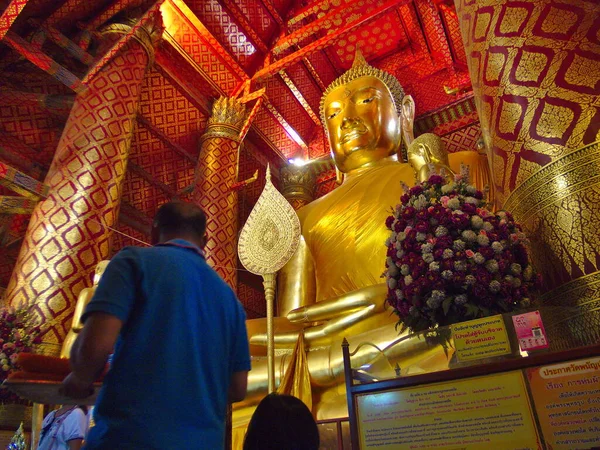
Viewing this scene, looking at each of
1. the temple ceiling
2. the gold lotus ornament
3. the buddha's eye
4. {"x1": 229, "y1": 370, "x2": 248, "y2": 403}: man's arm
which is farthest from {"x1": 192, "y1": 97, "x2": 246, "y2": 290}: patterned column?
{"x1": 229, "y1": 370, "x2": 248, "y2": 403}: man's arm

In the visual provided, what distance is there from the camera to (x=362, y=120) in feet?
13.7

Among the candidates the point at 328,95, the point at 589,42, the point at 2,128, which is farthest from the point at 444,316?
the point at 2,128

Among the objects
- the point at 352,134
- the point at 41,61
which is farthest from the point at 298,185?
the point at 41,61

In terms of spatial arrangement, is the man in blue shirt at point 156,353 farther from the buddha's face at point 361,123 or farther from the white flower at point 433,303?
the buddha's face at point 361,123

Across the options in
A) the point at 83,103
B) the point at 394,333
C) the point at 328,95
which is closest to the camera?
the point at 394,333

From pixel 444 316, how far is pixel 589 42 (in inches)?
42.1

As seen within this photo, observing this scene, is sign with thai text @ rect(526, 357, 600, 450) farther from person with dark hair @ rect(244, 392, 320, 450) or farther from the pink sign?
person with dark hair @ rect(244, 392, 320, 450)

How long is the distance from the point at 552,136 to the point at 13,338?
9.57ft

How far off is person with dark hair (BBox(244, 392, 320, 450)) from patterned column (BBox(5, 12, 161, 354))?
2581mm

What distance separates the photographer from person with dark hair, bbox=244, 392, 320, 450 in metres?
0.86

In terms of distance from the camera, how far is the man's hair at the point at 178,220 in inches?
34.1

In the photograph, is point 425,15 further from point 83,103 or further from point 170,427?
point 170,427

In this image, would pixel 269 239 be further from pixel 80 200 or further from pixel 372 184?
pixel 80 200

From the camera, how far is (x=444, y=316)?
1555mm
